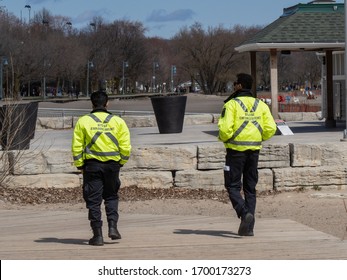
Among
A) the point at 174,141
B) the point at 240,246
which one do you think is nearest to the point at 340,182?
the point at 240,246

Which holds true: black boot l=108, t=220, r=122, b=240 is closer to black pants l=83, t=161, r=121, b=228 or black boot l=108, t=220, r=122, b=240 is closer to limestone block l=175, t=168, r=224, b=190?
black pants l=83, t=161, r=121, b=228

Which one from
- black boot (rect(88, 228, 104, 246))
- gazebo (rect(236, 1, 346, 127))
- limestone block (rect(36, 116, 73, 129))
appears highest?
gazebo (rect(236, 1, 346, 127))

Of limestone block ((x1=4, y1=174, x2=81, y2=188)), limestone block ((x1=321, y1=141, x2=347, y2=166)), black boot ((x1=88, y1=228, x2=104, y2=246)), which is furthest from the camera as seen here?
limestone block ((x1=321, y1=141, x2=347, y2=166))

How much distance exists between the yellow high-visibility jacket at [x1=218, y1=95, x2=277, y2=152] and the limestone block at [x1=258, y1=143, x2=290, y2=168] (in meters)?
5.24

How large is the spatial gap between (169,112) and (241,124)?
17.4 meters

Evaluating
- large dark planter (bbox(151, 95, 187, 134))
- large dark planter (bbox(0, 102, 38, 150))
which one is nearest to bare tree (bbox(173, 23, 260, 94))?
large dark planter (bbox(151, 95, 187, 134))

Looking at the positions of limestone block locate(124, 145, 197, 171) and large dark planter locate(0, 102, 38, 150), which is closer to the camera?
limestone block locate(124, 145, 197, 171)

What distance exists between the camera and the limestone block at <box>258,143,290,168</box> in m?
15.5

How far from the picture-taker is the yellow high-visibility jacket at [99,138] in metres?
9.71

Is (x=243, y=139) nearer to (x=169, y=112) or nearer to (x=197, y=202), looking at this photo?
(x=197, y=202)

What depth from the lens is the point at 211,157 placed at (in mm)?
15539

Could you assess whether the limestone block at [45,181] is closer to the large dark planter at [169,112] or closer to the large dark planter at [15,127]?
the large dark planter at [15,127]

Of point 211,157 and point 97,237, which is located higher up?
point 211,157

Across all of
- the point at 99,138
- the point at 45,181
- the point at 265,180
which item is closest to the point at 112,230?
the point at 99,138
